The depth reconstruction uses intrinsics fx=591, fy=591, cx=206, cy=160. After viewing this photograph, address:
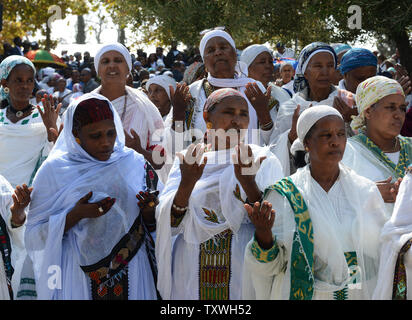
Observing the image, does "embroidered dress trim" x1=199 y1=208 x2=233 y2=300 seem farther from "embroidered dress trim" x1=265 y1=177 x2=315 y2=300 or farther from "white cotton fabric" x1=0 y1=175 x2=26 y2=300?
"white cotton fabric" x1=0 y1=175 x2=26 y2=300

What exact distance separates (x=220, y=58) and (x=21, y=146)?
6.64 ft

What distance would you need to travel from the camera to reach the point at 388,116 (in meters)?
4.19

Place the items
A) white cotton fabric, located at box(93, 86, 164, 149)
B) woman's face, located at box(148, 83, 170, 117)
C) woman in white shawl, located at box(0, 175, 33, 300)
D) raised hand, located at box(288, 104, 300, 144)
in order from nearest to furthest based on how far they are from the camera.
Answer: woman in white shawl, located at box(0, 175, 33, 300), raised hand, located at box(288, 104, 300, 144), white cotton fabric, located at box(93, 86, 164, 149), woman's face, located at box(148, 83, 170, 117)

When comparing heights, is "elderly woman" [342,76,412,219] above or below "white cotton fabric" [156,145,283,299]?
above

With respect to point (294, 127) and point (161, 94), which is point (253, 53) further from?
point (294, 127)

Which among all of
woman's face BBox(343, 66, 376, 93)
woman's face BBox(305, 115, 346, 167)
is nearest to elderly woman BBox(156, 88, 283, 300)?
woman's face BBox(305, 115, 346, 167)

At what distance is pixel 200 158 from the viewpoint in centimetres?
338

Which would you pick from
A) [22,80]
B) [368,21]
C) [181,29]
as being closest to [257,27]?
[181,29]

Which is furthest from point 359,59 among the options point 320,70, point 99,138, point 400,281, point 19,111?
point 19,111

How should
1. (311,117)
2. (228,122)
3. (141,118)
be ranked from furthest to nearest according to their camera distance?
(141,118) < (228,122) < (311,117)

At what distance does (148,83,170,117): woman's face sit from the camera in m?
6.97

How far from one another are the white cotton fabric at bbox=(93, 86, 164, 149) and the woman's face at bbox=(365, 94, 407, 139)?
186cm
